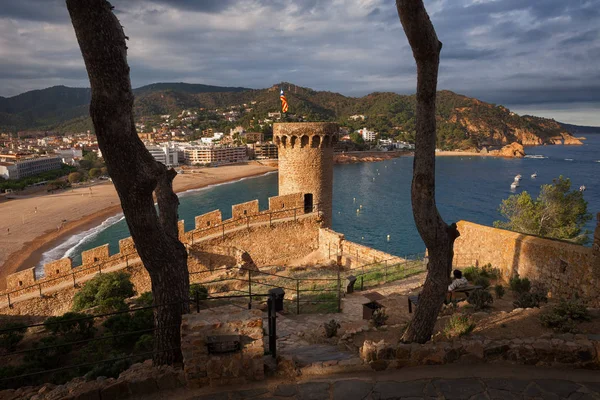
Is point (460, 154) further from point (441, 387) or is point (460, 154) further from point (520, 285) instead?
point (441, 387)

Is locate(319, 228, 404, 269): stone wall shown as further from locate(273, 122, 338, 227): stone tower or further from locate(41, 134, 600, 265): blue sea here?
locate(41, 134, 600, 265): blue sea

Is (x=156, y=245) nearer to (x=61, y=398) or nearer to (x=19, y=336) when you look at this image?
(x=61, y=398)

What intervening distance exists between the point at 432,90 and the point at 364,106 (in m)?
188

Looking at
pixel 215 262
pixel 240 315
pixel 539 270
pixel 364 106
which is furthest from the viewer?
pixel 364 106

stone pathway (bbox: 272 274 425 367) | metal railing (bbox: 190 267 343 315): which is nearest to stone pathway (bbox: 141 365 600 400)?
stone pathway (bbox: 272 274 425 367)

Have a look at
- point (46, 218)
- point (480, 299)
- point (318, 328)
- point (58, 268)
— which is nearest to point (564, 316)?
point (480, 299)

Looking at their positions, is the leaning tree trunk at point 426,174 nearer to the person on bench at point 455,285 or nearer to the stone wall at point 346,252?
the person on bench at point 455,285

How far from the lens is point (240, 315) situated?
4.27 meters

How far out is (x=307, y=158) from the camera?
1639 cm

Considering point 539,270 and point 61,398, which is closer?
point 61,398

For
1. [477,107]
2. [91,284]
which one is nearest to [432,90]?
[91,284]

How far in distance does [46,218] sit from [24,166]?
39.9 m

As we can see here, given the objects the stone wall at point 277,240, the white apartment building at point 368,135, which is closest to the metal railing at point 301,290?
the stone wall at point 277,240

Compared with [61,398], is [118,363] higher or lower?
lower
